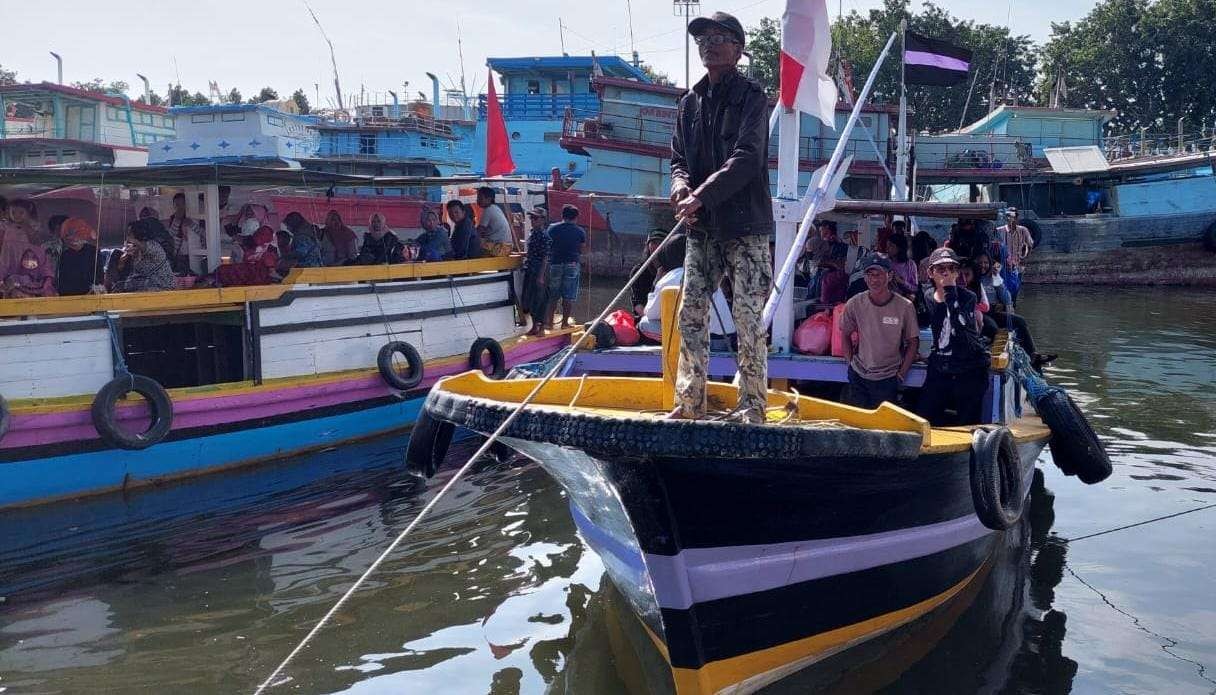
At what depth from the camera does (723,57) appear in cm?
459

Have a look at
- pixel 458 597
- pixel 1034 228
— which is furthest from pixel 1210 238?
pixel 458 597

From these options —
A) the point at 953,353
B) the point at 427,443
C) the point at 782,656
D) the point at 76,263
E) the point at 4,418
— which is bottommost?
the point at 782,656

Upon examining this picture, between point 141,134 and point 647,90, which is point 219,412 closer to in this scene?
point 647,90

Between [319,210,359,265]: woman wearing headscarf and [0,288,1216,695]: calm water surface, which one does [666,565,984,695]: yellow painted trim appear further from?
[319,210,359,265]: woman wearing headscarf

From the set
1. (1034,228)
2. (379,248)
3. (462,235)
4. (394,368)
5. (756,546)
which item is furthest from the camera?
(1034,228)

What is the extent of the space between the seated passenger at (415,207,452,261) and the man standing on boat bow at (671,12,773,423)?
7.62 meters

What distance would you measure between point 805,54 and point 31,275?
715 centimetres

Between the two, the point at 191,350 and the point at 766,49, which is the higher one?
the point at 766,49

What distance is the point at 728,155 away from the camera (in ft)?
15.5

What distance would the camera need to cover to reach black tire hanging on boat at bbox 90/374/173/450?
894 cm

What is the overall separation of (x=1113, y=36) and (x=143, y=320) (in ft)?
164

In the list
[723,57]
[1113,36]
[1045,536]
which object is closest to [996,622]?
[1045,536]

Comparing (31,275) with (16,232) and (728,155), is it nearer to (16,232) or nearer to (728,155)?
(16,232)

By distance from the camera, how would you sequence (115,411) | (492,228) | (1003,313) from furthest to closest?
(492,228) < (1003,313) < (115,411)
